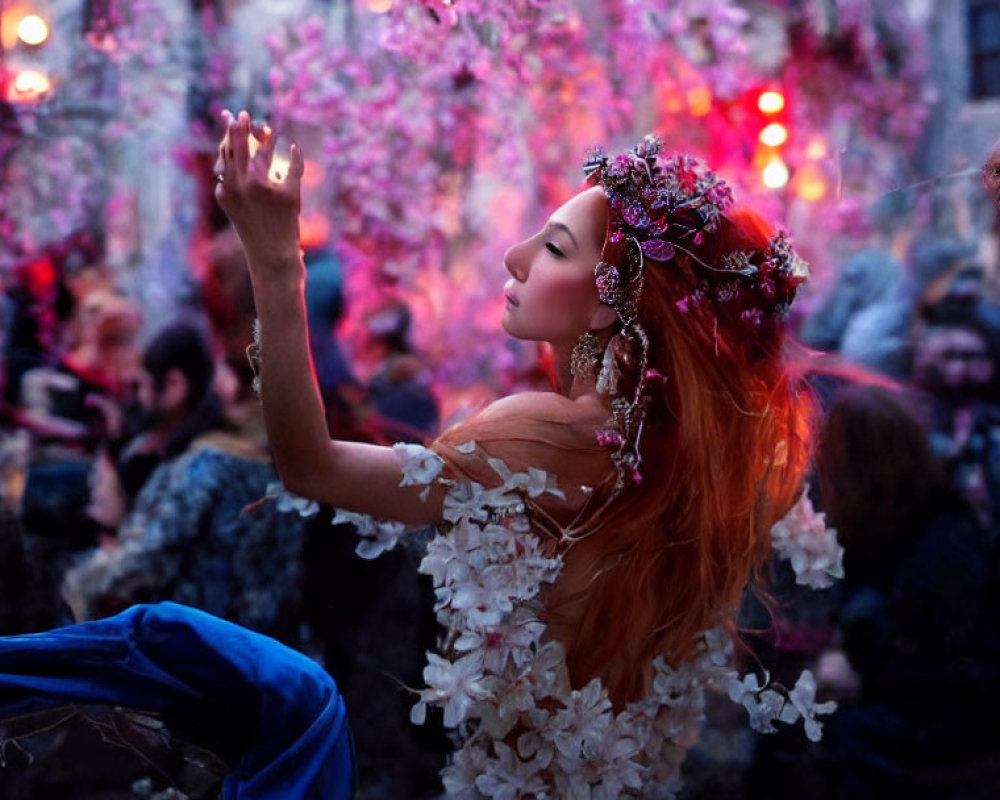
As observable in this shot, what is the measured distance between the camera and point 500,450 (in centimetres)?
202

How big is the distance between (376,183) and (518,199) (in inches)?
20.9

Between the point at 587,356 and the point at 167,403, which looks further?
the point at 167,403

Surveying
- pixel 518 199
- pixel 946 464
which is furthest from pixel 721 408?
pixel 518 199

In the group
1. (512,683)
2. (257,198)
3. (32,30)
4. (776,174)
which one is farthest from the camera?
(776,174)

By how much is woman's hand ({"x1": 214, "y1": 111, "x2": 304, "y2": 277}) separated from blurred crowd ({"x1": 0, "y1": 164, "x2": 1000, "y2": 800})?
0.62 m

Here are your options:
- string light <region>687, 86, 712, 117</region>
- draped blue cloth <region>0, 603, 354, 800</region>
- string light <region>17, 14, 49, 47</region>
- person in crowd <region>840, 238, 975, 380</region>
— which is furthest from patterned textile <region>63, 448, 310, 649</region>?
string light <region>687, 86, 712, 117</region>

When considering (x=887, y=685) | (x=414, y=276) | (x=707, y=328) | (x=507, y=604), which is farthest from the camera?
(x=414, y=276)

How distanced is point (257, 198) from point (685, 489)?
0.85 meters

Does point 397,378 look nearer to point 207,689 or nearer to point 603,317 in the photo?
point 603,317

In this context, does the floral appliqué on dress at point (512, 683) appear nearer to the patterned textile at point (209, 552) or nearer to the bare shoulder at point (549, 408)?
the bare shoulder at point (549, 408)

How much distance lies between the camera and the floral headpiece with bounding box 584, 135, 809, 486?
83.4 inches

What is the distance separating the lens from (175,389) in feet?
13.1

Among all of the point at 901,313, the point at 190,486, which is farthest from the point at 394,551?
the point at 901,313

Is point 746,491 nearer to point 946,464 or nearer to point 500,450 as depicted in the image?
point 500,450
